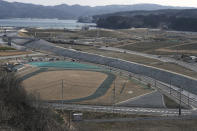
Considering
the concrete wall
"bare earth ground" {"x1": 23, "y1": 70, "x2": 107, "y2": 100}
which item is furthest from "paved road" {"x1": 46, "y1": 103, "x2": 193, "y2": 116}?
the concrete wall

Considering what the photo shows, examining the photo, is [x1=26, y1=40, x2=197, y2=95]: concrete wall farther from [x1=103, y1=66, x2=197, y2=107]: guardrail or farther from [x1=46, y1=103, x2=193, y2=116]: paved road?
[x1=46, y1=103, x2=193, y2=116]: paved road

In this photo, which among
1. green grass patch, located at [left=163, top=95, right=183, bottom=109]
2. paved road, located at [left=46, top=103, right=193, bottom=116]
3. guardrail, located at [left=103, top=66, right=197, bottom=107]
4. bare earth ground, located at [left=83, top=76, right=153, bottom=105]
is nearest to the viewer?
paved road, located at [left=46, top=103, right=193, bottom=116]

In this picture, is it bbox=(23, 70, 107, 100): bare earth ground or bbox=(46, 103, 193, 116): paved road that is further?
bbox=(23, 70, 107, 100): bare earth ground

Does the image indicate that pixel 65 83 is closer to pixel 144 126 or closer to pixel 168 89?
pixel 168 89

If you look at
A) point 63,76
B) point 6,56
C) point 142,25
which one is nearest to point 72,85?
point 63,76

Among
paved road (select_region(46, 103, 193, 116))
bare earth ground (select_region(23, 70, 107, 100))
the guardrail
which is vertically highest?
bare earth ground (select_region(23, 70, 107, 100))

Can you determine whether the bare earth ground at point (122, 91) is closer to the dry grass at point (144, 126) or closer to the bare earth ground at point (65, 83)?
the bare earth ground at point (65, 83)

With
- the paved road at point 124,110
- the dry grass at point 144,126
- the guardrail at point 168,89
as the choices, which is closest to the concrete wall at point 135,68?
the guardrail at point 168,89

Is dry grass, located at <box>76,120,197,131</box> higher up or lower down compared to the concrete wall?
lower down
